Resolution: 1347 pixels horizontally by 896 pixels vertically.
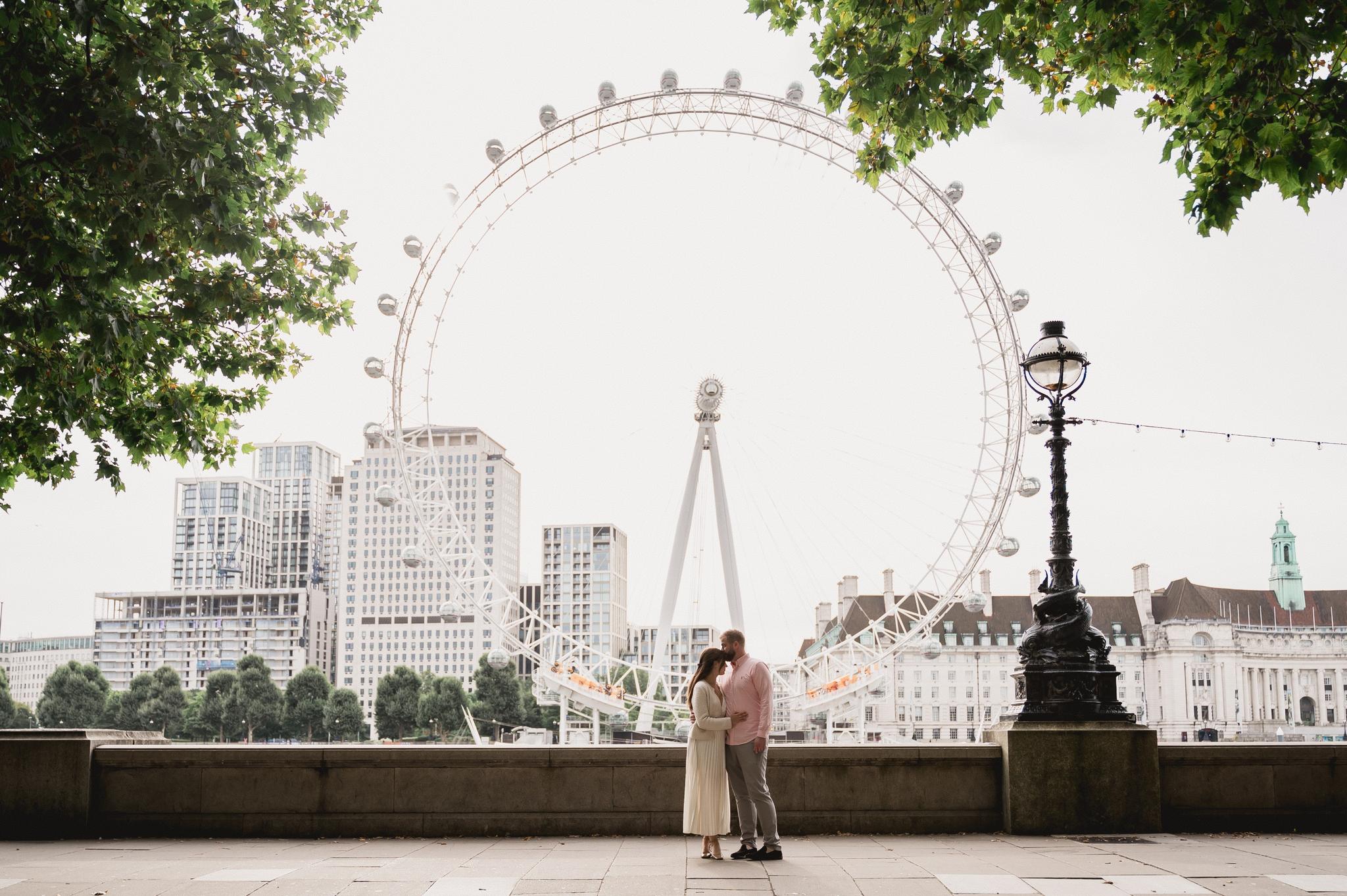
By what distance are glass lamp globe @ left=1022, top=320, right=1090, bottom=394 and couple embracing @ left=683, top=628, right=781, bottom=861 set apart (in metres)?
4.86

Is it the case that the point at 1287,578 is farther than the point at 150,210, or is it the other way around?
the point at 1287,578

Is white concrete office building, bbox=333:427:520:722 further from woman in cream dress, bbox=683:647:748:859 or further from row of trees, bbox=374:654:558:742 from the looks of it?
woman in cream dress, bbox=683:647:748:859

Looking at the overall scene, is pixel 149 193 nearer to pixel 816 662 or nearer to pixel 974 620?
pixel 816 662

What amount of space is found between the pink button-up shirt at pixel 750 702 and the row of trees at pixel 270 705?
112 metres

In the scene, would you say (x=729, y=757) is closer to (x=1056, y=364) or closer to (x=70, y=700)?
(x=1056, y=364)

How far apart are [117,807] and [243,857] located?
7.76 ft

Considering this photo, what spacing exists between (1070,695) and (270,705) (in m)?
127

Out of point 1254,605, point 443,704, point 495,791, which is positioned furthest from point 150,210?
point 1254,605

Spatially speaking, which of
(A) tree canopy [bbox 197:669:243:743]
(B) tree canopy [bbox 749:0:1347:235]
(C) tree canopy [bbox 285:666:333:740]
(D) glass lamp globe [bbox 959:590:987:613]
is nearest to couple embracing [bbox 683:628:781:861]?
(B) tree canopy [bbox 749:0:1347:235]

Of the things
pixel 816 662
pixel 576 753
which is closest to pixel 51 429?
pixel 576 753

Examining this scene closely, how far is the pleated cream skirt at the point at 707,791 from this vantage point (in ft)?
32.6

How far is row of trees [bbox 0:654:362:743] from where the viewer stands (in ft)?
416

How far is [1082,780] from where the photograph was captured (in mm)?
11586

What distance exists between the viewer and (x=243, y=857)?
33.8 ft
